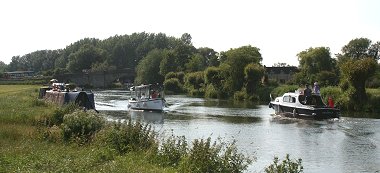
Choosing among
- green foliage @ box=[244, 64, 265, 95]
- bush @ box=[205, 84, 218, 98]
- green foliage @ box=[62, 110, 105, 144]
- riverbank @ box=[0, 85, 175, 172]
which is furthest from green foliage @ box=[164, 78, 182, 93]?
riverbank @ box=[0, 85, 175, 172]

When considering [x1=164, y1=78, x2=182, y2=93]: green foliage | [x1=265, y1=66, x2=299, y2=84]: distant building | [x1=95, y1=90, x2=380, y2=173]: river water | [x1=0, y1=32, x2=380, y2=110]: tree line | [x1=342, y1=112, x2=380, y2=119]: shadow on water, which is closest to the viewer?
[x1=95, y1=90, x2=380, y2=173]: river water

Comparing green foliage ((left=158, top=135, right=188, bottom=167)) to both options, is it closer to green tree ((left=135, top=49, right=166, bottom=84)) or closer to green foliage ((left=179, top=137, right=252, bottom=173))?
green foliage ((left=179, top=137, right=252, bottom=173))

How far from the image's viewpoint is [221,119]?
45.5 metres

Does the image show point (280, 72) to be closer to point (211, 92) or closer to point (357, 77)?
point (211, 92)

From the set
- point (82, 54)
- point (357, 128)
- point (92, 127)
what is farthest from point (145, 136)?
point (82, 54)

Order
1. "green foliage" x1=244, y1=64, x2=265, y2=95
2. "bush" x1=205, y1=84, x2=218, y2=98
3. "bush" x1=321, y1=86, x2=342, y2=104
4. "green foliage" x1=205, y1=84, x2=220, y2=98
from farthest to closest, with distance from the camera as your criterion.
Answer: "bush" x1=205, y1=84, x2=218, y2=98 → "green foliage" x1=205, y1=84, x2=220, y2=98 → "green foliage" x1=244, y1=64, x2=265, y2=95 → "bush" x1=321, y1=86, x2=342, y2=104

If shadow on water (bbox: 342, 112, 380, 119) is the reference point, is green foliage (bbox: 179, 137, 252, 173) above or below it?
below

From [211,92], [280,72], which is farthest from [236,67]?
[280,72]

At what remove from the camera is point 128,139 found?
824 inches

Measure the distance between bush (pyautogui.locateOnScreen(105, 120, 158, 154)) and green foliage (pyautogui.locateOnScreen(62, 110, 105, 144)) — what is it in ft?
4.24

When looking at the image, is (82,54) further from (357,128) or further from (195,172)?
(195,172)

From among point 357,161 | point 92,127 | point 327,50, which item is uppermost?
point 327,50

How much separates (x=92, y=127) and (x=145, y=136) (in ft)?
10.5

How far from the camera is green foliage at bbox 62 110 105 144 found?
22173mm
